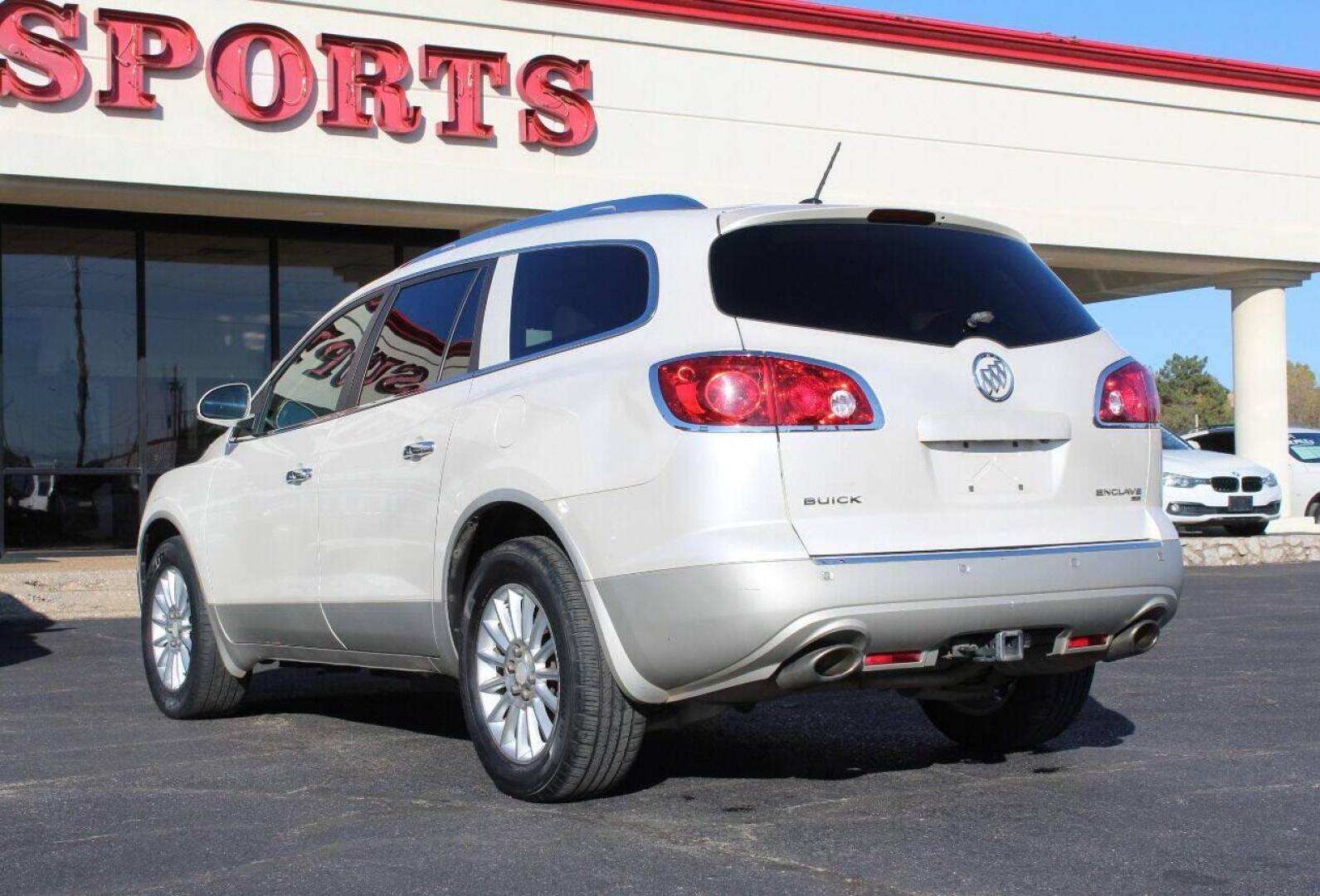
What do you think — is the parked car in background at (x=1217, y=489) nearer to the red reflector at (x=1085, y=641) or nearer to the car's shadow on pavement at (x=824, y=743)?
the car's shadow on pavement at (x=824, y=743)

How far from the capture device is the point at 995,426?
16.3 feet

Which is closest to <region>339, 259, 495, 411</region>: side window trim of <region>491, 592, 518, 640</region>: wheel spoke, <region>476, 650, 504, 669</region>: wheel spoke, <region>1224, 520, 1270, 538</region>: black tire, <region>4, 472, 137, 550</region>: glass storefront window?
<region>491, 592, 518, 640</region>: wheel spoke

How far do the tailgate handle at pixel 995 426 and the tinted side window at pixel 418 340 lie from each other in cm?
175

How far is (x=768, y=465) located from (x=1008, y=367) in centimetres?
96

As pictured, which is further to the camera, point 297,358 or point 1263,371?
point 1263,371

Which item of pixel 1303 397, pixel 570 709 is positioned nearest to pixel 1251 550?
pixel 570 709

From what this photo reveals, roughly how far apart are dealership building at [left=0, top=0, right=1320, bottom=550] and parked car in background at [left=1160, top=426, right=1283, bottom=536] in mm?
2685

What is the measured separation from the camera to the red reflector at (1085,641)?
5105 mm

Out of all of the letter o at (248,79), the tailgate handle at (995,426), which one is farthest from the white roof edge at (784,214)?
the letter o at (248,79)

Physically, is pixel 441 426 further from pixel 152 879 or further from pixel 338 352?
pixel 152 879

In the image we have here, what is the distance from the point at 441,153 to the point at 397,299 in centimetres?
1073

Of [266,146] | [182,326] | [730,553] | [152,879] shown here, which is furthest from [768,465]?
[182,326]

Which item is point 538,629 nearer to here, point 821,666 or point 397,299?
point 821,666

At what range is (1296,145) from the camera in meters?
22.2
